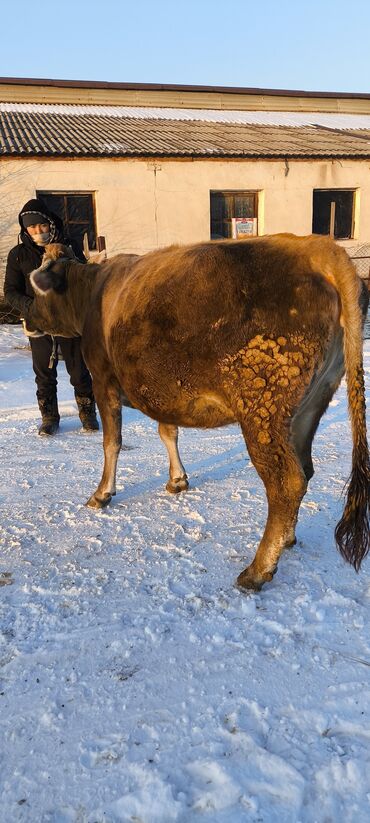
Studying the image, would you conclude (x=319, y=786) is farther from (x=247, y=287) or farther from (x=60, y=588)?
(x=247, y=287)

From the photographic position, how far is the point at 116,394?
3.73 m

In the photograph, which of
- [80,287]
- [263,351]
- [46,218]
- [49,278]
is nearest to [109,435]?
→ [80,287]

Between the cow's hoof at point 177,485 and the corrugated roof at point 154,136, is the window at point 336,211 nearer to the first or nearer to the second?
the corrugated roof at point 154,136

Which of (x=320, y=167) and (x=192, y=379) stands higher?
(x=320, y=167)

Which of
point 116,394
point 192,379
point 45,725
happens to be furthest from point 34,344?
point 45,725

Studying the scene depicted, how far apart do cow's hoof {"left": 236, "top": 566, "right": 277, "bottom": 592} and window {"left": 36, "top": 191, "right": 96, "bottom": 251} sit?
12.7 m

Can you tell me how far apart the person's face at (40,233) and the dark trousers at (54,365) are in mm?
936

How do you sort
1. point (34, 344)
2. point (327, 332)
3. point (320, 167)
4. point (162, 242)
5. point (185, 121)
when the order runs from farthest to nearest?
point (185, 121) < point (320, 167) < point (162, 242) < point (34, 344) < point (327, 332)

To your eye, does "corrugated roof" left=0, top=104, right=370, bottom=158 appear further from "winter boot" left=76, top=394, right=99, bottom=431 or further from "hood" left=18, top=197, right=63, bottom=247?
→ "winter boot" left=76, top=394, right=99, bottom=431

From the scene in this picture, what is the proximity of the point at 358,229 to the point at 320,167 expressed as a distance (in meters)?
2.36

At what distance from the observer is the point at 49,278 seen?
13.4 feet

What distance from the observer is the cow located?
2.50 m

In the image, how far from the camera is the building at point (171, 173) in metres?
13.5

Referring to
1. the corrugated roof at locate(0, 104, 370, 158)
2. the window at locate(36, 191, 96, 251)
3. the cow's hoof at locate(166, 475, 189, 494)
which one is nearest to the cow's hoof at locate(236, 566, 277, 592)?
the cow's hoof at locate(166, 475, 189, 494)
